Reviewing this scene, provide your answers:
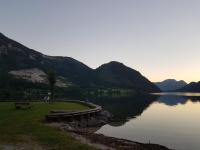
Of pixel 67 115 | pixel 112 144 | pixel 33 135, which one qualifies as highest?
pixel 67 115

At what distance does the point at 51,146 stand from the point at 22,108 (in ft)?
106

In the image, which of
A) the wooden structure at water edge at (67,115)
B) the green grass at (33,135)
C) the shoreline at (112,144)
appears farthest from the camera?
the wooden structure at water edge at (67,115)

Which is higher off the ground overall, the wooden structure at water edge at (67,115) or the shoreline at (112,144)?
the wooden structure at water edge at (67,115)

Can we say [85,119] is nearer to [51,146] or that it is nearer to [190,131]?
[190,131]

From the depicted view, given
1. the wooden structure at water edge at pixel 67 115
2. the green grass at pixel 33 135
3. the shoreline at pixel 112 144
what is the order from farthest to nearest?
the wooden structure at water edge at pixel 67 115
the shoreline at pixel 112 144
the green grass at pixel 33 135

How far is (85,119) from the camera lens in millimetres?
59469

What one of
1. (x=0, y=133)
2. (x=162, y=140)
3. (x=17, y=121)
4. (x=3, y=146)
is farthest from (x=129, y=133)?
(x=3, y=146)

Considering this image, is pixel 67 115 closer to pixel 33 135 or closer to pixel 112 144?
pixel 33 135

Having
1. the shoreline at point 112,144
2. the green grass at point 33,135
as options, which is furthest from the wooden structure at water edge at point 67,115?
the shoreline at point 112,144

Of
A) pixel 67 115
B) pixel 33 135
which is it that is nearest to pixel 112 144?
pixel 33 135

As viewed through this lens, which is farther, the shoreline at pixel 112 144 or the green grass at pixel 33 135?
the shoreline at pixel 112 144

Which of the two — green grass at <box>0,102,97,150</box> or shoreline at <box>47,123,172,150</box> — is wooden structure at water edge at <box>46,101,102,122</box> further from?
shoreline at <box>47,123,172,150</box>

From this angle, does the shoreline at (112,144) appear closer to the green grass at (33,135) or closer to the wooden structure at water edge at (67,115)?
the green grass at (33,135)

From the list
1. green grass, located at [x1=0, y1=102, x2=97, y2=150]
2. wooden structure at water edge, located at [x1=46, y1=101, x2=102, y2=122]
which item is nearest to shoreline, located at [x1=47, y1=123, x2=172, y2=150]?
green grass, located at [x1=0, y1=102, x2=97, y2=150]
